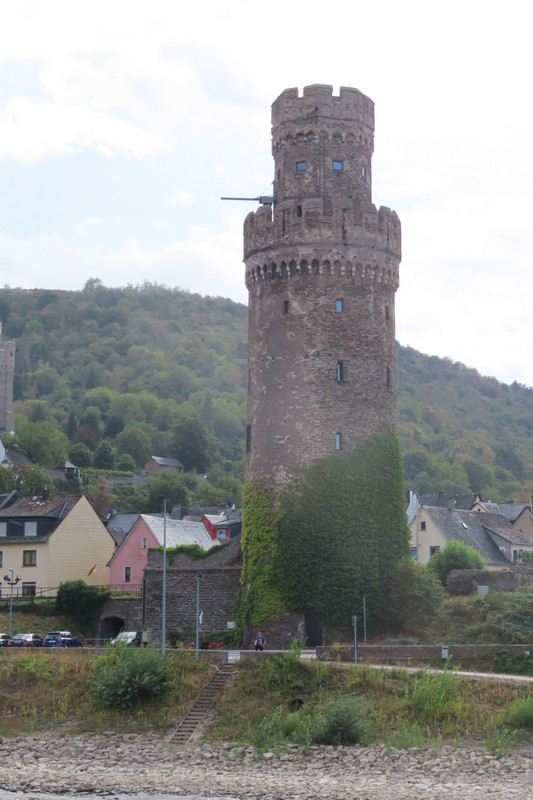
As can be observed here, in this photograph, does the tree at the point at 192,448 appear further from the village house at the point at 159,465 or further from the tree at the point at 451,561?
the tree at the point at 451,561

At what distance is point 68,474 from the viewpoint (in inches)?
5221

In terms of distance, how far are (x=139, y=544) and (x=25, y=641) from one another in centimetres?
1792

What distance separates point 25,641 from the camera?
5053cm

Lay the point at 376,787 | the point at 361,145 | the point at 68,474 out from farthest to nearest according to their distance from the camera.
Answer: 1. the point at 68,474
2. the point at 361,145
3. the point at 376,787

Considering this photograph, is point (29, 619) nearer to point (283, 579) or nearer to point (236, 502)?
point (283, 579)

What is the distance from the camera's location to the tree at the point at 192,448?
160 metres

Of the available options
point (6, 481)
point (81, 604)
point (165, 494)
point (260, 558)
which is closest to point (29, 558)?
point (81, 604)

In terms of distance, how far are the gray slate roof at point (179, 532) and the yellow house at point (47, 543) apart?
4.39 meters

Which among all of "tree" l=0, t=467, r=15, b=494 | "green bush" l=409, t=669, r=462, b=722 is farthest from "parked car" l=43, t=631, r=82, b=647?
"tree" l=0, t=467, r=15, b=494

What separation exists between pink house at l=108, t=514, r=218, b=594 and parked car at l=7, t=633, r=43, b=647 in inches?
559

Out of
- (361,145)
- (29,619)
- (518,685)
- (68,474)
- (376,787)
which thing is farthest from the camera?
(68,474)

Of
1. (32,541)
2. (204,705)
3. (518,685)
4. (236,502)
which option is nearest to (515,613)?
(518,685)

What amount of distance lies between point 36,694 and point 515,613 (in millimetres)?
18681

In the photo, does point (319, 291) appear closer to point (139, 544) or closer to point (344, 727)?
point (344, 727)
